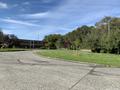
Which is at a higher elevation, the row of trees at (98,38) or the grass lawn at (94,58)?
the row of trees at (98,38)

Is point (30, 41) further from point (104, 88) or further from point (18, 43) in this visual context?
point (104, 88)

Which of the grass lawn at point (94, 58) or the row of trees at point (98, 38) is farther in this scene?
the row of trees at point (98, 38)

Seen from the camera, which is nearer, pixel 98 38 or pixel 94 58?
pixel 94 58

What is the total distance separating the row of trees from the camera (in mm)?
52375

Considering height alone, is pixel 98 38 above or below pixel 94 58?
above

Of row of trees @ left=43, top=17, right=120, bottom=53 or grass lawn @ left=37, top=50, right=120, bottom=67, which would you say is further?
row of trees @ left=43, top=17, right=120, bottom=53

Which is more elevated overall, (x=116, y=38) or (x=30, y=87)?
(x=116, y=38)

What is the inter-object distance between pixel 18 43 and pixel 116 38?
66623mm

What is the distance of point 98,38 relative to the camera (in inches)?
2429

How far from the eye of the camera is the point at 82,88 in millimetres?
7648

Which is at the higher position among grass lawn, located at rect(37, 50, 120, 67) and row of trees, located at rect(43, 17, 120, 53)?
row of trees, located at rect(43, 17, 120, 53)

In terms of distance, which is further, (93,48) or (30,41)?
(30,41)

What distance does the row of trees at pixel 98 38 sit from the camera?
172 ft

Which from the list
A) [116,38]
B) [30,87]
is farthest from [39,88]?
[116,38]
